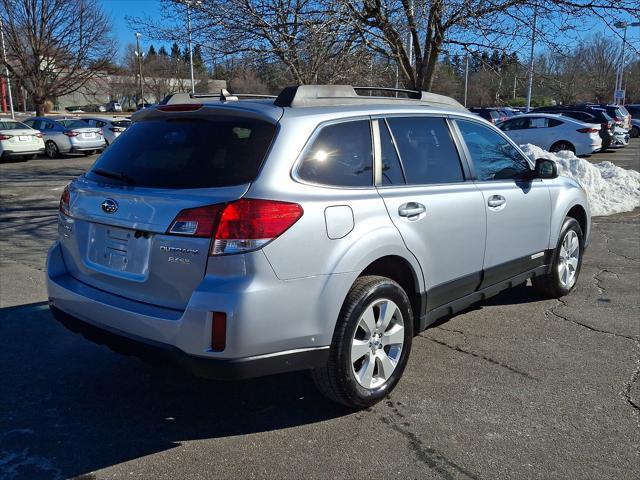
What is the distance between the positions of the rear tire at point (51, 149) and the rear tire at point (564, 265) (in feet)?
66.1

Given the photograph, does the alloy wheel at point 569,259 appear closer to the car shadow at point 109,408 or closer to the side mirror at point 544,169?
the side mirror at point 544,169

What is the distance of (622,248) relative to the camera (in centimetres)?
801

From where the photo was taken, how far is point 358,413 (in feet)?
11.7

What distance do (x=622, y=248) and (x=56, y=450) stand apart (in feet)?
24.1

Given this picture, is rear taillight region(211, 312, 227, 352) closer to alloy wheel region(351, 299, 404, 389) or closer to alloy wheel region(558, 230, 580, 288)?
alloy wheel region(351, 299, 404, 389)

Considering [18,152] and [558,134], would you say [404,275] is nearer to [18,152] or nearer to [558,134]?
[18,152]

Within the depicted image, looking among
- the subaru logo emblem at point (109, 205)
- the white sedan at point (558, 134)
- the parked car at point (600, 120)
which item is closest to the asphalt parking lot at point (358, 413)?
the subaru logo emblem at point (109, 205)

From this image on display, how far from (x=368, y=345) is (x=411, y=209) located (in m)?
0.89

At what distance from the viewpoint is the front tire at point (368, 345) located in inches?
131

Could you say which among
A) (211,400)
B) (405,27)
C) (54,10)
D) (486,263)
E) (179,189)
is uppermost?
(54,10)

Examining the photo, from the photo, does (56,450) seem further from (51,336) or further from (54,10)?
(54,10)

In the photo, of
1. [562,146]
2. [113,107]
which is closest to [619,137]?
[562,146]

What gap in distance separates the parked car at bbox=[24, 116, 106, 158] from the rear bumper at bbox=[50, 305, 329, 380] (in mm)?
20138

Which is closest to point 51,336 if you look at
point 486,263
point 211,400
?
point 211,400
